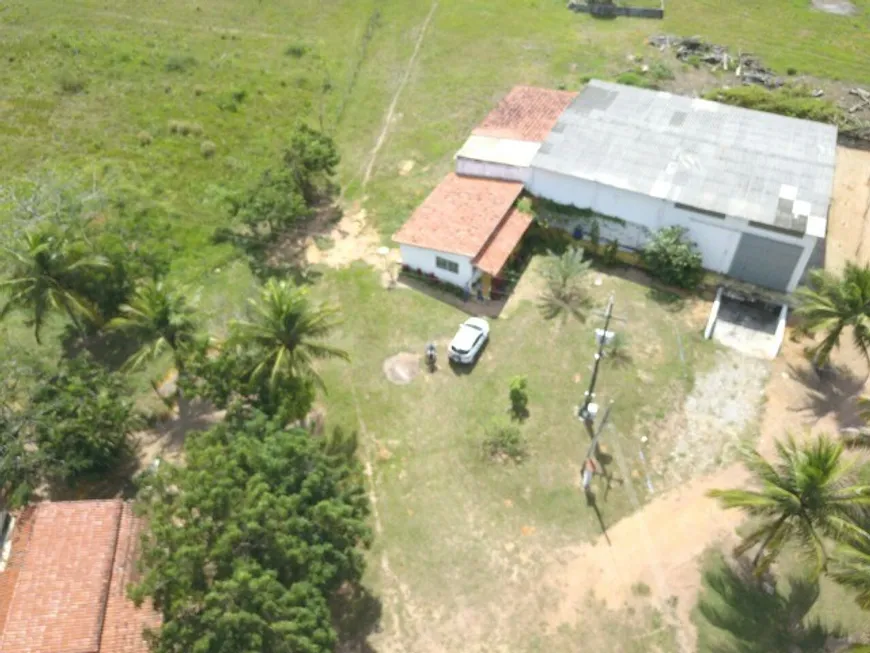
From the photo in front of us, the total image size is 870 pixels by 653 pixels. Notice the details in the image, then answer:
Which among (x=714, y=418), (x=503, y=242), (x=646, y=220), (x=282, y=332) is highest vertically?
(x=282, y=332)

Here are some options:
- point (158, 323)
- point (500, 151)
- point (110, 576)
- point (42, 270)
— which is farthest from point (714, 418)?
point (42, 270)

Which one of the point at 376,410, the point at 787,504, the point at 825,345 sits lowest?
the point at 376,410

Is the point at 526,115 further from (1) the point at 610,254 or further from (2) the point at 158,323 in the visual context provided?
(2) the point at 158,323

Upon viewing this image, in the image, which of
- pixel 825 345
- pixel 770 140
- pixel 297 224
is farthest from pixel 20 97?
pixel 825 345

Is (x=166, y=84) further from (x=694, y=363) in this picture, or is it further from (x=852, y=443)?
(x=852, y=443)

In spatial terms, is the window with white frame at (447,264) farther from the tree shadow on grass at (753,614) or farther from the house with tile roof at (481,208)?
the tree shadow on grass at (753,614)

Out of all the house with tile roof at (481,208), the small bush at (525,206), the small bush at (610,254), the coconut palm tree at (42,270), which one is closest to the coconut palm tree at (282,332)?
the coconut palm tree at (42,270)

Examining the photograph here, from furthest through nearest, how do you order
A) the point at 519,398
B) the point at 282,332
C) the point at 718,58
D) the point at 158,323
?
1. the point at 718,58
2. the point at 519,398
3. the point at 158,323
4. the point at 282,332
